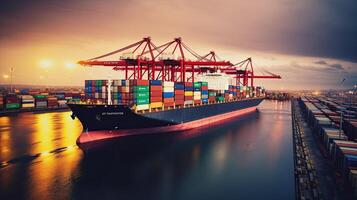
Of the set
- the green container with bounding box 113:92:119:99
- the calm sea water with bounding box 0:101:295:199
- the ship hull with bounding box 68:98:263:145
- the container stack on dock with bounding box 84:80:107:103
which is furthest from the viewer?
the container stack on dock with bounding box 84:80:107:103

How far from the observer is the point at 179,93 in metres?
33.6

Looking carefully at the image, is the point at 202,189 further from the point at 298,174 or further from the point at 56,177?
the point at 56,177

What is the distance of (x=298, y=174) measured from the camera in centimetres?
1661

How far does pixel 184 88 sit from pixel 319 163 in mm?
21320

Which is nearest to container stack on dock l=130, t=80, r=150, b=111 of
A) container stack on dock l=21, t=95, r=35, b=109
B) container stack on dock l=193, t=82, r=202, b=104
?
container stack on dock l=193, t=82, r=202, b=104

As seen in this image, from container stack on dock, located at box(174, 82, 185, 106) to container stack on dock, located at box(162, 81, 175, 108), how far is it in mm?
951

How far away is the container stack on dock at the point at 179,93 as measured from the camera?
33022 mm

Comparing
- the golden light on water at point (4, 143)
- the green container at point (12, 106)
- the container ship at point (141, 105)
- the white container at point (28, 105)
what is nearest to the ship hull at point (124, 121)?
the container ship at point (141, 105)

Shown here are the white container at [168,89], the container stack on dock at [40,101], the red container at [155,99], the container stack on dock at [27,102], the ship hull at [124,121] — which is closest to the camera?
the ship hull at [124,121]

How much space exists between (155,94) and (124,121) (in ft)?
18.5

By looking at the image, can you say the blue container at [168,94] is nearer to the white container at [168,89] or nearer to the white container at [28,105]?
the white container at [168,89]

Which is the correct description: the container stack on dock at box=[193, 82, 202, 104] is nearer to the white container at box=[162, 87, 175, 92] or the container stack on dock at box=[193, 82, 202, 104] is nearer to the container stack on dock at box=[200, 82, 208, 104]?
the container stack on dock at box=[200, 82, 208, 104]

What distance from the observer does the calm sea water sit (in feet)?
48.2

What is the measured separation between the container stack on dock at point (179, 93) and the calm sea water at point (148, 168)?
18.0 feet
